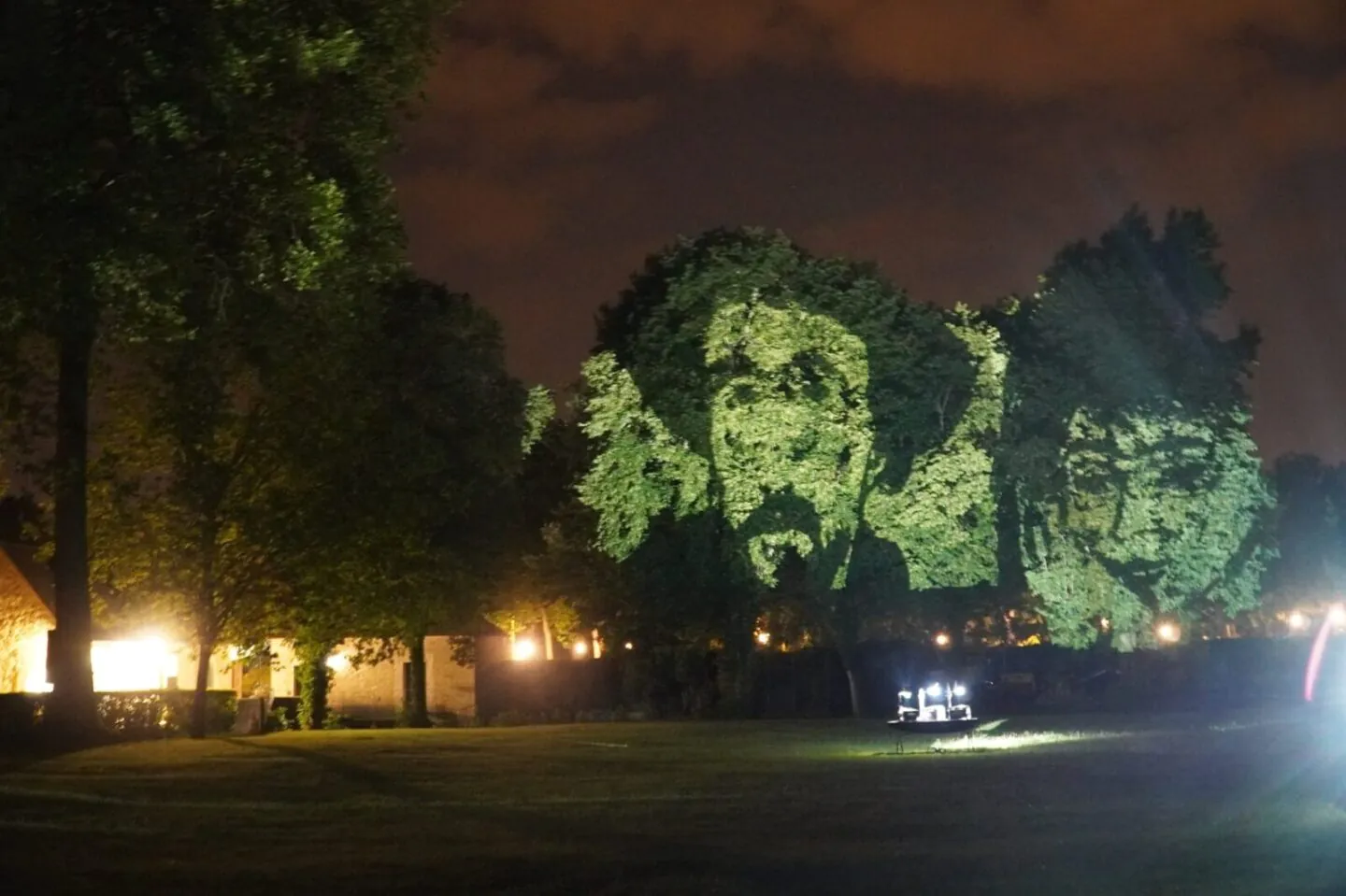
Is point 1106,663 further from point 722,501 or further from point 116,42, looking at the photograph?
point 116,42

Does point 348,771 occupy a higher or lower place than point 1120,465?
lower

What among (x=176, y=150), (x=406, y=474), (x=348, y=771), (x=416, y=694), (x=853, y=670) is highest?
(x=176, y=150)

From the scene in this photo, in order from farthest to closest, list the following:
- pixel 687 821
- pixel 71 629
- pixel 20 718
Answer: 1. pixel 20 718
2. pixel 71 629
3. pixel 687 821

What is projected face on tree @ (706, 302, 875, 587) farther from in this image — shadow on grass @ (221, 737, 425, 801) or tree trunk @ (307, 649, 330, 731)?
shadow on grass @ (221, 737, 425, 801)

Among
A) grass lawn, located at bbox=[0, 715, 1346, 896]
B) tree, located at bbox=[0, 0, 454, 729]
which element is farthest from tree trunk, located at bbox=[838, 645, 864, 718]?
tree, located at bbox=[0, 0, 454, 729]

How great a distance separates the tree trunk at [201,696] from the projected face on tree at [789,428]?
1397 cm

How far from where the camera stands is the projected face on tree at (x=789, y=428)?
45531 mm

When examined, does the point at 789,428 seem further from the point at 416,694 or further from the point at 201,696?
the point at 416,694

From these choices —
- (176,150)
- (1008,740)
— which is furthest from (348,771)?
(1008,740)

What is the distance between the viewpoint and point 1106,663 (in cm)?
5600

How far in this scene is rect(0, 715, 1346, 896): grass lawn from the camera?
13742 mm

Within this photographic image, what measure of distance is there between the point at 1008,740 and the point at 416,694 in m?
26.6

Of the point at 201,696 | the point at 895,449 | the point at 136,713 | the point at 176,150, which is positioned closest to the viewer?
the point at 176,150

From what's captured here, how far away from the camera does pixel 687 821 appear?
17.9 meters
